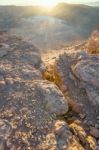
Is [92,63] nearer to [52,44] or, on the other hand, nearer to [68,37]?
[52,44]

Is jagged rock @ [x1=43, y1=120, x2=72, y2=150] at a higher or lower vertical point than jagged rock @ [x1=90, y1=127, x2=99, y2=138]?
higher

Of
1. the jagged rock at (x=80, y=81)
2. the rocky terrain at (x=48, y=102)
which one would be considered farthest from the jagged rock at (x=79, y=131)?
the jagged rock at (x=80, y=81)

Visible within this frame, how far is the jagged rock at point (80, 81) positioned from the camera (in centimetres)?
762

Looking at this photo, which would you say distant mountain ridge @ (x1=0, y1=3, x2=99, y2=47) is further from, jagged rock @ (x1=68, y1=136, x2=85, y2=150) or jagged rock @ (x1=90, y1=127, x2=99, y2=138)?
jagged rock @ (x1=68, y1=136, x2=85, y2=150)

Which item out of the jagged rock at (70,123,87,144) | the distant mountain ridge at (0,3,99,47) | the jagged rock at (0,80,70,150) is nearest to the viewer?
the jagged rock at (0,80,70,150)

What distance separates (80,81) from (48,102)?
137 cm

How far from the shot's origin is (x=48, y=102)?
714cm

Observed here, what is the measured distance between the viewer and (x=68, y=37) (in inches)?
1578

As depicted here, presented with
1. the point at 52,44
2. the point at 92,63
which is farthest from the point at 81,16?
the point at 92,63

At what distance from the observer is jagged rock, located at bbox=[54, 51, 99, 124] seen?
762 cm

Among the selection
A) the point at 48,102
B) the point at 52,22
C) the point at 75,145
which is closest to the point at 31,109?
the point at 48,102

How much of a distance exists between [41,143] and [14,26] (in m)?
40.1

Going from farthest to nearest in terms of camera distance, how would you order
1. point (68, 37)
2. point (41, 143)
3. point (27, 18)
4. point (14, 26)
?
point (27, 18) → point (14, 26) → point (68, 37) → point (41, 143)

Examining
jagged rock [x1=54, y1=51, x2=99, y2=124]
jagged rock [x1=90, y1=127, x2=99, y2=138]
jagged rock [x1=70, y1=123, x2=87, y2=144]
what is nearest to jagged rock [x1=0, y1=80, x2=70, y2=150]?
jagged rock [x1=70, y1=123, x2=87, y2=144]
